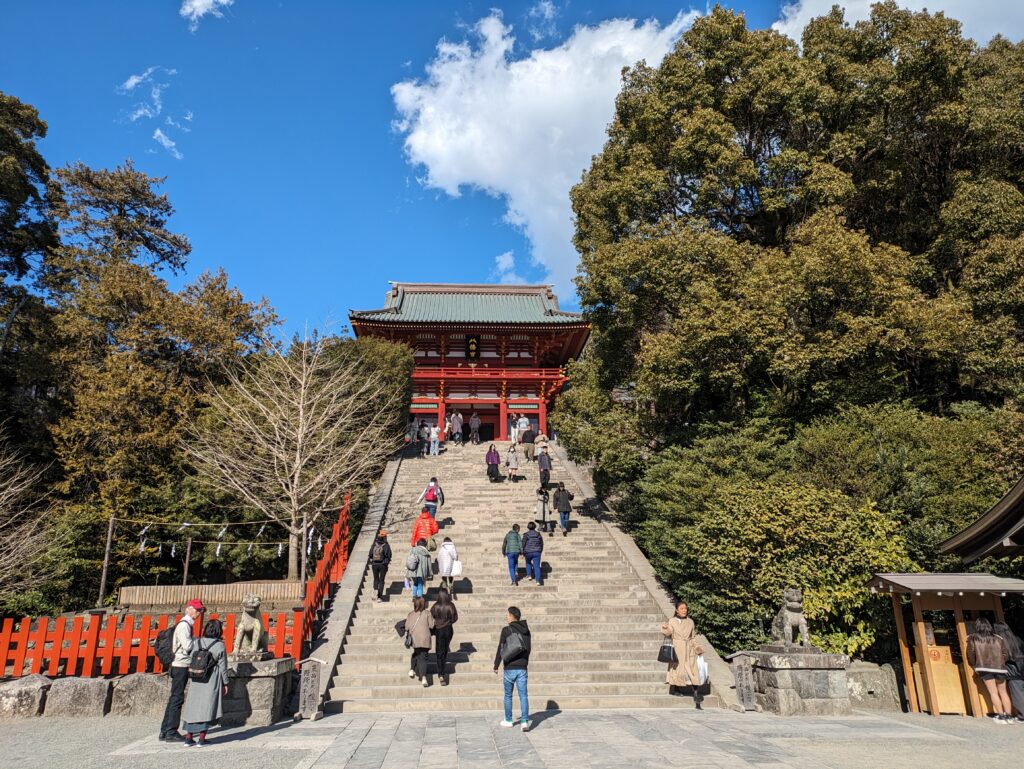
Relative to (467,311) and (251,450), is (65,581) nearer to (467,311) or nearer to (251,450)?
(251,450)

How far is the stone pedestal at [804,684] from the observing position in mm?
7398

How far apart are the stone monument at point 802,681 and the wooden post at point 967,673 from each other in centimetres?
134

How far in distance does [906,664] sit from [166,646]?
9.27 m

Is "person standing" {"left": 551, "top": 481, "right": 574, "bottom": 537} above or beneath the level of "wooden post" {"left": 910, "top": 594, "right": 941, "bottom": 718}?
above

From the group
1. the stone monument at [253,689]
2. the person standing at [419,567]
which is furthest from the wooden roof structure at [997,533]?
the stone monument at [253,689]

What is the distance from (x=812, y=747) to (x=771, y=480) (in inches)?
230

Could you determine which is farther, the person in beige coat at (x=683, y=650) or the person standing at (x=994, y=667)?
the person in beige coat at (x=683, y=650)

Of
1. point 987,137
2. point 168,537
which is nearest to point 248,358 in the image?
point 168,537

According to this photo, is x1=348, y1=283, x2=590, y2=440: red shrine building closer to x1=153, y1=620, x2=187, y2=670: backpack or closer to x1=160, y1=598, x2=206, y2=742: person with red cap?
x1=153, y1=620, x2=187, y2=670: backpack

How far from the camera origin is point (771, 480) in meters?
10.9

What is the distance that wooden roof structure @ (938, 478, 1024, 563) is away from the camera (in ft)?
24.0

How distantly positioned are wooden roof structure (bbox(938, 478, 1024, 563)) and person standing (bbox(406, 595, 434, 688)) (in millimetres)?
7411

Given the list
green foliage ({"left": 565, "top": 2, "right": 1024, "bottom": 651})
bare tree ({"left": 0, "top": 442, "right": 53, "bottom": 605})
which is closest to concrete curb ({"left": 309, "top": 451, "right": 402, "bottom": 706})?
green foliage ({"left": 565, "top": 2, "right": 1024, "bottom": 651})

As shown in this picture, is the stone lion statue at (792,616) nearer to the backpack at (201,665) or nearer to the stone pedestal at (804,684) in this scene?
the stone pedestal at (804,684)
